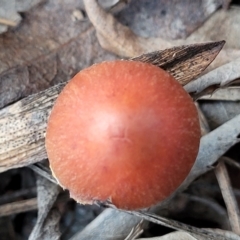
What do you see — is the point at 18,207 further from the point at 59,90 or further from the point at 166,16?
the point at 166,16

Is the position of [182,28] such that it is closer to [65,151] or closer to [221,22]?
[221,22]

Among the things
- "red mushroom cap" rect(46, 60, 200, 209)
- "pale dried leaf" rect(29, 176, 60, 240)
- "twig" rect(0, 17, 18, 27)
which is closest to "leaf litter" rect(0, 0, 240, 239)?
"pale dried leaf" rect(29, 176, 60, 240)

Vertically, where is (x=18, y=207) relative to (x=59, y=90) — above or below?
below

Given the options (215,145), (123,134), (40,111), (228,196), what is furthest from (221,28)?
(123,134)

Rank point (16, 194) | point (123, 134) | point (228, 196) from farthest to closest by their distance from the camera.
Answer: point (16, 194) < point (228, 196) < point (123, 134)

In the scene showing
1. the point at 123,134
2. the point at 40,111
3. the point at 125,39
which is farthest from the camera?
the point at 125,39

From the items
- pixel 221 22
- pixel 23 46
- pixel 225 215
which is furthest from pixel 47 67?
pixel 225 215
